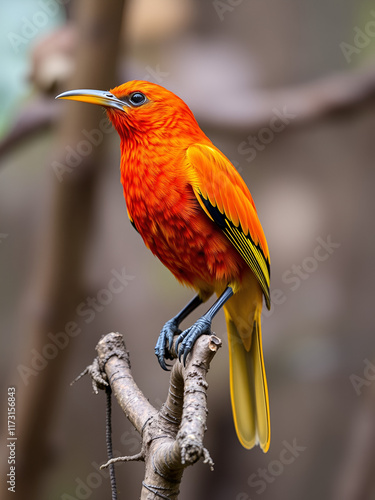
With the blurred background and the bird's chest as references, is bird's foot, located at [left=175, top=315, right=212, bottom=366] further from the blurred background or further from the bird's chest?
the blurred background

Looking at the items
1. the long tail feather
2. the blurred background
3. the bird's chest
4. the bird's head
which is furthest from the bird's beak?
the blurred background

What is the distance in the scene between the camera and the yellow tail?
6.25 feet

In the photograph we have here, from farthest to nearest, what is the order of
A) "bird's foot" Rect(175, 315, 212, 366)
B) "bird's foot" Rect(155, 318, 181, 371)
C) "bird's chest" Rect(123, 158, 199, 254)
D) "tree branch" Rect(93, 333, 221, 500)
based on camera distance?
1. "bird's foot" Rect(155, 318, 181, 371)
2. "bird's chest" Rect(123, 158, 199, 254)
3. "bird's foot" Rect(175, 315, 212, 366)
4. "tree branch" Rect(93, 333, 221, 500)

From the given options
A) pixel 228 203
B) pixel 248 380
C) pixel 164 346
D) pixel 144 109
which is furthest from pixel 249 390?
pixel 144 109

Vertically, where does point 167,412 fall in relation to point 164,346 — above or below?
below

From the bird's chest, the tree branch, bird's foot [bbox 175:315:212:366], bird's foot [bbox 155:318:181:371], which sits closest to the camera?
the tree branch

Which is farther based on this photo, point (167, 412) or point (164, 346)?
point (164, 346)

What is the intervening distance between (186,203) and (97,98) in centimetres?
41

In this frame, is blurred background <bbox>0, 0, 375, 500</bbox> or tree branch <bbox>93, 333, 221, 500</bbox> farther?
blurred background <bbox>0, 0, 375, 500</bbox>

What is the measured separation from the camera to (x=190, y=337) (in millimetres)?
1753

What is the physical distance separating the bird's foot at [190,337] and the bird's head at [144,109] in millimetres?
596

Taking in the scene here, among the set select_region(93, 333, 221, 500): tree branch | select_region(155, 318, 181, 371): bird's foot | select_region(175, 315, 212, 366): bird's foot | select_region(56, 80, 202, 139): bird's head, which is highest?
select_region(56, 80, 202, 139): bird's head

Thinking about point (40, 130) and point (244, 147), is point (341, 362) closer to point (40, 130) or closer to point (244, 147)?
point (244, 147)

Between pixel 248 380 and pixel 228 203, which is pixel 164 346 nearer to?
pixel 248 380
